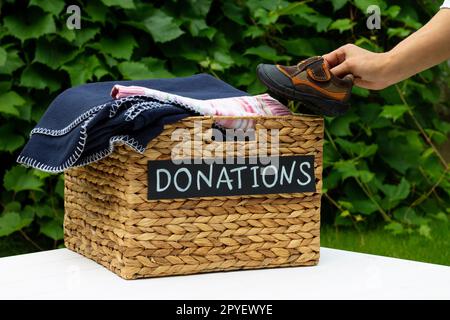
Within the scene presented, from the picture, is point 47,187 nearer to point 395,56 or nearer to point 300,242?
point 300,242

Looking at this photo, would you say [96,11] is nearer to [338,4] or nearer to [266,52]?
[266,52]

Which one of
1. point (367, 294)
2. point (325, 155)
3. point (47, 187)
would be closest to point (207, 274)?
point (367, 294)

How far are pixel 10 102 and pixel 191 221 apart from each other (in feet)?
3.05

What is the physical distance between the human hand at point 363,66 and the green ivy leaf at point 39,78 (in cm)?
95

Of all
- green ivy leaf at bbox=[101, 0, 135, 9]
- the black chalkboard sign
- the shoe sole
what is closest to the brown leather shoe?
the shoe sole

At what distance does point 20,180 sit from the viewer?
218 cm

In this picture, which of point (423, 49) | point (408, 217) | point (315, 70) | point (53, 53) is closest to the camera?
point (423, 49)

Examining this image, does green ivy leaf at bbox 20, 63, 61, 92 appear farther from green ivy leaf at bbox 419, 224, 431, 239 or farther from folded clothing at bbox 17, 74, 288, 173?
green ivy leaf at bbox 419, 224, 431, 239

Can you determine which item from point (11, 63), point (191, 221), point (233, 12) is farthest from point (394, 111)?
point (191, 221)

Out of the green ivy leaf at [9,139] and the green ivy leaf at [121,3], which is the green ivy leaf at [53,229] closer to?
the green ivy leaf at [9,139]

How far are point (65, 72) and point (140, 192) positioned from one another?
3.18 feet

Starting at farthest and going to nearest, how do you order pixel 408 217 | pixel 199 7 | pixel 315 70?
pixel 408 217
pixel 199 7
pixel 315 70

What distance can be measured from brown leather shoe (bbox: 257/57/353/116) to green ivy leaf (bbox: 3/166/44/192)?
0.95m

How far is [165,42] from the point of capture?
7.55 feet
